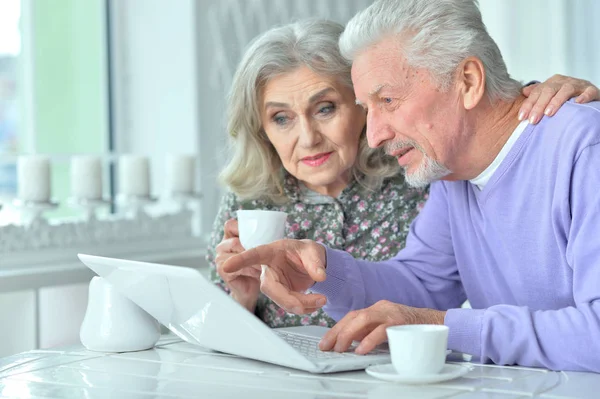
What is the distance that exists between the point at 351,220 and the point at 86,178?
1147 mm

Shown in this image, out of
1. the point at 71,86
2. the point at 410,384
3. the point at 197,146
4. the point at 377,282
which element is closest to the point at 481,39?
the point at 377,282

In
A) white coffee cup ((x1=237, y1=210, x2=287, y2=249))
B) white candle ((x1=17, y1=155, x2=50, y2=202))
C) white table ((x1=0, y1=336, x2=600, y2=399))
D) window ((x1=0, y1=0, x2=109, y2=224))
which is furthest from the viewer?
window ((x1=0, y1=0, x2=109, y2=224))

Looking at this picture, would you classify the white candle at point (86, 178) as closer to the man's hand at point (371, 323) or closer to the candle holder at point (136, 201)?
the candle holder at point (136, 201)

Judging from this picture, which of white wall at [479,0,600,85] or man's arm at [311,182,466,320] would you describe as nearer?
man's arm at [311,182,466,320]

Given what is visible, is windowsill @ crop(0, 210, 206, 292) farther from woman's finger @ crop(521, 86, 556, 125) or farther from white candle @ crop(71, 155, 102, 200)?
woman's finger @ crop(521, 86, 556, 125)

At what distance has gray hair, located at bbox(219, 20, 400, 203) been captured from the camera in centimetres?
229

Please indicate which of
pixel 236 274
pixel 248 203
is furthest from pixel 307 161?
pixel 236 274

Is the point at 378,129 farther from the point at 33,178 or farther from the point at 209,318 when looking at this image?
the point at 33,178

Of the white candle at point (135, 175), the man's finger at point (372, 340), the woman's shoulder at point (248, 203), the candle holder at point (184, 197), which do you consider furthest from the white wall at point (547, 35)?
the man's finger at point (372, 340)

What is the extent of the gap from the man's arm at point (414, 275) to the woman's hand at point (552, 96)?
1.08ft

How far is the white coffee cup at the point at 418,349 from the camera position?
1.37 m

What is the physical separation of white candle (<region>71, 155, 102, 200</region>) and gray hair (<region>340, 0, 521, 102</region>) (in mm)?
1536

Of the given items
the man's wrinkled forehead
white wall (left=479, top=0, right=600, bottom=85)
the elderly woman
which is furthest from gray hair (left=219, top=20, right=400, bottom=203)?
white wall (left=479, top=0, right=600, bottom=85)

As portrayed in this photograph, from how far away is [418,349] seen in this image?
4.49ft
